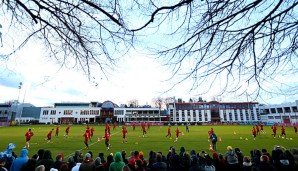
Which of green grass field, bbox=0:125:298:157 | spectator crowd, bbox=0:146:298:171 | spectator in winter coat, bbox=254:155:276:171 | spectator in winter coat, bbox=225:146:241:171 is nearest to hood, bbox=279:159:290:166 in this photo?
spectator crowd, bbox=0:146:298:171

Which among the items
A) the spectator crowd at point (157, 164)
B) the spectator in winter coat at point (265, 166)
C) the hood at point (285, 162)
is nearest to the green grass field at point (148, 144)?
the spectator crowd at point (157, 164)

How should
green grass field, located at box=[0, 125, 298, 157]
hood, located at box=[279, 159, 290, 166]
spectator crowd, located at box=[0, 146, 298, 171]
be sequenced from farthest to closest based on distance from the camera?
green grass field, located at box=[0, 125, 298, 157] → hood, located at box=[279, 159, 290, 166] → spectator crowd, located at box=[0, 146, 298, 171]

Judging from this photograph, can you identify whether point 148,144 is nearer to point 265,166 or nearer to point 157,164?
point 157,164

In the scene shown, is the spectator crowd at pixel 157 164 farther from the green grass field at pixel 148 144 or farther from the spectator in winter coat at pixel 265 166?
the green grass field at pixel 148 144

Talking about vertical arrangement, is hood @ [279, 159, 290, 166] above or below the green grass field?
above

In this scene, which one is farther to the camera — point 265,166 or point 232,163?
point 232,163

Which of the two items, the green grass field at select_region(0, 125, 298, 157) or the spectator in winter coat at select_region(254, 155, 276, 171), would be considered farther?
the green grass field at select_region(0, 125, 298, 157)

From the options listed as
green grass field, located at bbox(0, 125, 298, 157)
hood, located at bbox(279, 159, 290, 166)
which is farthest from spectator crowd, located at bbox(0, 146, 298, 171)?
green grass field, located at bbox(0, 125, 298, 157)

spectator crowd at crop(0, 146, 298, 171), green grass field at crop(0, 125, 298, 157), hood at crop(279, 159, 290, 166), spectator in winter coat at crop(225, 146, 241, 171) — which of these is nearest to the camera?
spectator crowd at crop(0, 146, 298, 171)

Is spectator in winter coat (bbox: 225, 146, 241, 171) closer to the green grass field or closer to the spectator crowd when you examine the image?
the spectator crowd

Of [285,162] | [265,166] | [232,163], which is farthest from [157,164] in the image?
[285,162]

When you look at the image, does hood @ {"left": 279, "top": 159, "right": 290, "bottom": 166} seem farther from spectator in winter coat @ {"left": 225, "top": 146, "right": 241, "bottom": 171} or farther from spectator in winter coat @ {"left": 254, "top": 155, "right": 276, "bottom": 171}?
spectator in winter coat @ {"left": 225, "top": 146, "right": 241, "bottom": 171}

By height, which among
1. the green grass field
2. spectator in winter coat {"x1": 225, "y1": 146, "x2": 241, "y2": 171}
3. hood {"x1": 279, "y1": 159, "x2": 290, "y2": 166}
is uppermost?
hood {"x1": 279, "y1": 159, "x2": 290, "y2": 166}

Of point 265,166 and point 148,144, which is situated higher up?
point 265,166
